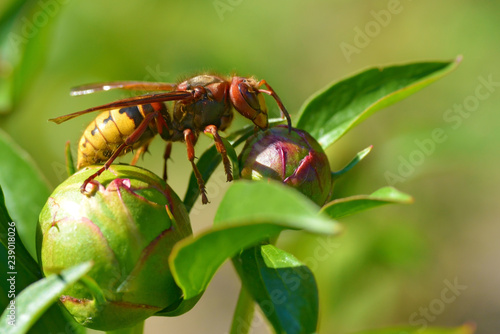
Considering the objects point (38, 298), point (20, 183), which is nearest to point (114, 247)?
point (38, 298)

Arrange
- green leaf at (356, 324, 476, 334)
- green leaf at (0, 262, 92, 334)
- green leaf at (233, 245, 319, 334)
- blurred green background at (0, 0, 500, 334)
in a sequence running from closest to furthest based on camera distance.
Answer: green leaf at (356, 324, 476, 334) < green leaf at (0, 262, 92, 334) < green leaf at (233, 245, 319, 334) < blurred green background at (0, 0, 500, 334)

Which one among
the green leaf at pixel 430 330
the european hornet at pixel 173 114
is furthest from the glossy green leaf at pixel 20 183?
the green leaf at pixel 430 330

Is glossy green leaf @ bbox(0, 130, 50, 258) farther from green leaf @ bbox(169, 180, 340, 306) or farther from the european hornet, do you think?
green leaf @ bbox(169, 180, 340, 306)

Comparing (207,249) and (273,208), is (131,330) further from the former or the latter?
(273,208)

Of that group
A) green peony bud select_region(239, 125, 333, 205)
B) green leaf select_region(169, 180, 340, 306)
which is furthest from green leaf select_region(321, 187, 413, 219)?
green peony bud select_region(239, 125, 333, 205)

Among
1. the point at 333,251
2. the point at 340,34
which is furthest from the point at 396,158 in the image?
the point at 340,34

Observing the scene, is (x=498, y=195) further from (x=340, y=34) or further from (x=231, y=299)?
(x=231, y=299)
